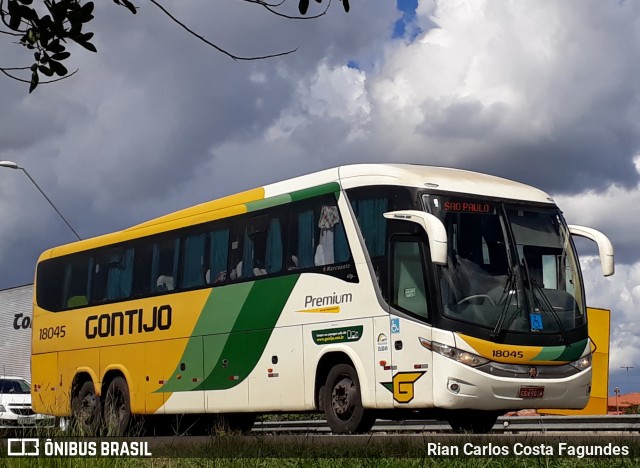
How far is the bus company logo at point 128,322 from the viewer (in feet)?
65.5

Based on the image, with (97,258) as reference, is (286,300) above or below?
below

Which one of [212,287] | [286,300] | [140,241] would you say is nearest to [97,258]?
[140,241]

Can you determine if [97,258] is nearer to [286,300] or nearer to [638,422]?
[286,300]

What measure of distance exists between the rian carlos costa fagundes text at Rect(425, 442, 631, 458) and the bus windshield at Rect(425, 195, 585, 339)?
149 inches

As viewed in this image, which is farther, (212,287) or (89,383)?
(89,383)

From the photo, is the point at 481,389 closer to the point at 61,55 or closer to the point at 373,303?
the point at 373,303

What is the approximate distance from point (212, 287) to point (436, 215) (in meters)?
4.87

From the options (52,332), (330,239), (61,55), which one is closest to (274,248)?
(330,239)

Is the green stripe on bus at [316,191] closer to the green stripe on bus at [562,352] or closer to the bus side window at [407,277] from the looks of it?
the bus side window at [407,277]

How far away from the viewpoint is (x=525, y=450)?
34.9ft

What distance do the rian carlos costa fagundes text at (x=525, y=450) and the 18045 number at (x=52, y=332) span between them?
1333cm

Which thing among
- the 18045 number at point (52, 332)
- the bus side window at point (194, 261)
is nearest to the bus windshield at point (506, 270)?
the bus side window at point (194, 261)

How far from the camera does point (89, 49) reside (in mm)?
7797

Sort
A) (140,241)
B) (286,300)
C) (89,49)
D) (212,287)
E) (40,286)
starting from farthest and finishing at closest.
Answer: (40,286)
(140,241)
(212,287)
(286,300)
(89,49)
